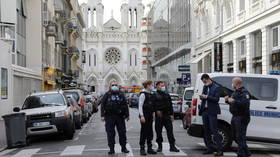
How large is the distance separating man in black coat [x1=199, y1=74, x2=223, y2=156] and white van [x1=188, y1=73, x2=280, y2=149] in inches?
23.0

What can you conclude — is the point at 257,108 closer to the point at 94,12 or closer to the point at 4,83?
the point at 4,83

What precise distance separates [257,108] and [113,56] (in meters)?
117

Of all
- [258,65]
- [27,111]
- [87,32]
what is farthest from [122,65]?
[27,111]

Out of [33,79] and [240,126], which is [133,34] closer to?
[33,79]

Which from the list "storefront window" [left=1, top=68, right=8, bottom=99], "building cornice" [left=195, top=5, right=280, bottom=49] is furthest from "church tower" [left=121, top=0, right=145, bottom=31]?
"storefront window" [left=1, top=68, right=8, bottom=99]

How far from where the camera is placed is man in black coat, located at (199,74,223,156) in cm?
1189

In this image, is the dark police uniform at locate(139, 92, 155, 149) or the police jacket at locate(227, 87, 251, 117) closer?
the police jacket at locate(227, 87, 251, 117)

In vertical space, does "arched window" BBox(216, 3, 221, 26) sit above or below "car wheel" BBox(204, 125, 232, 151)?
above

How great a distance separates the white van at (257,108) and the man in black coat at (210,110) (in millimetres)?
585

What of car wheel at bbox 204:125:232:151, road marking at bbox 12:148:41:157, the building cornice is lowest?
road marking at bbox 12:148:41:157

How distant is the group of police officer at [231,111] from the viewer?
36.7ft

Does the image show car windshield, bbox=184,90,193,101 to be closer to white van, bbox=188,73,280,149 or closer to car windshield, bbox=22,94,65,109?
car windshield, bbox=22,94,65,109

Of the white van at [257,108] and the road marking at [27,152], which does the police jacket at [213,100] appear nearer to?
the white van at [257,108]

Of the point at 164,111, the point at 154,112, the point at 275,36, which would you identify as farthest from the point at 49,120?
the point at 275,36
